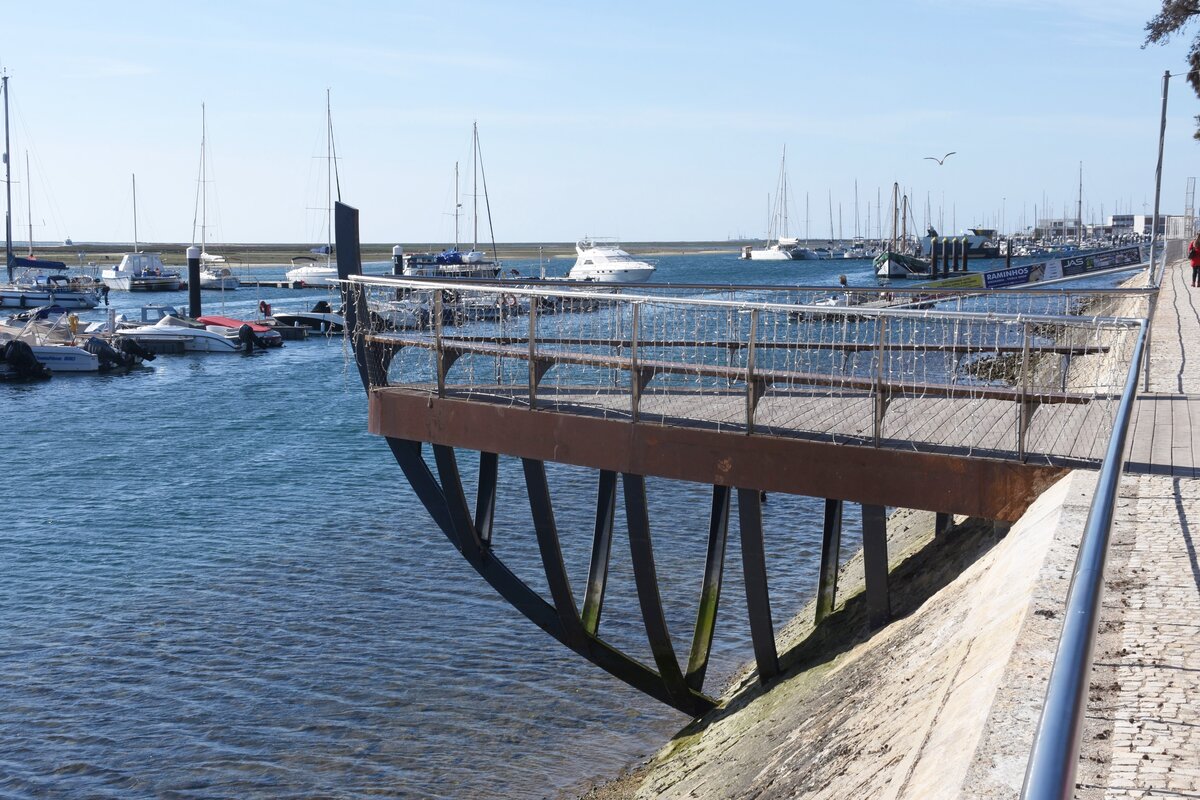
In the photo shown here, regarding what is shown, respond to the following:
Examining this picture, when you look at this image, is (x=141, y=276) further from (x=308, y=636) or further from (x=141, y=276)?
(x=308, y=636)

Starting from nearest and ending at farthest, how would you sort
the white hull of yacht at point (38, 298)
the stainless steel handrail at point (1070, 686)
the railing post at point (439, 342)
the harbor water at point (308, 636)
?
the stainless steel handrail at point (1070, 686) → the railing post at point (439, 342) → the harbor water at point (308, 636) → the white hull of yacht at point (38, 298)

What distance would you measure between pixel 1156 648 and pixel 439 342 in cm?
614

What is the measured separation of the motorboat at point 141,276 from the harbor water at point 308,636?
87.6m

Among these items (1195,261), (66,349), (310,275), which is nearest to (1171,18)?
(1195,261)

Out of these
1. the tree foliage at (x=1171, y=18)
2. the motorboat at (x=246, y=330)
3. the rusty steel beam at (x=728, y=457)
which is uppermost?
the tree foliage at (x=1171, y=18)

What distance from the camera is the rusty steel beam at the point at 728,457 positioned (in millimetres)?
7590

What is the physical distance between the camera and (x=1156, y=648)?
199 inches

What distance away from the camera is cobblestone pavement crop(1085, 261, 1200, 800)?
13.5 feet

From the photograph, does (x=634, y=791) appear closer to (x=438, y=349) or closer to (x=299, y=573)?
(x=438, y=349)

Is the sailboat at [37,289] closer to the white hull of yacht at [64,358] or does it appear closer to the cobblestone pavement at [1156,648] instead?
the white hull of yacht at [64,358]

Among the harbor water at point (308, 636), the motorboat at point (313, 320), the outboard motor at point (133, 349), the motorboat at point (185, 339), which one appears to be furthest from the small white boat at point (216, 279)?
the harbor water at point (308, 636)

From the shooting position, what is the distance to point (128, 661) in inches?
581

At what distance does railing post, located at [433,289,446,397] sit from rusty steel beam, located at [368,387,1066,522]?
19cm

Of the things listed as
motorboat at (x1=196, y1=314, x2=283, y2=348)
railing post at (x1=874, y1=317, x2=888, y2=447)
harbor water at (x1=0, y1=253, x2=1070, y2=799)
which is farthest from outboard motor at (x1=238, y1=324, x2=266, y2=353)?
railing post at (x1=874, y1=317, x2=888, y2=447)
